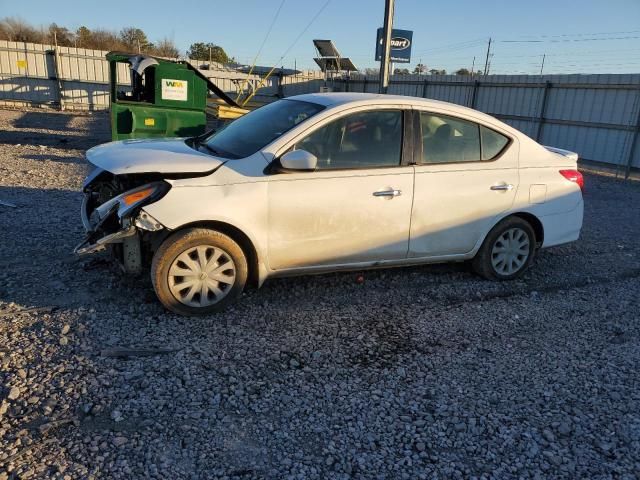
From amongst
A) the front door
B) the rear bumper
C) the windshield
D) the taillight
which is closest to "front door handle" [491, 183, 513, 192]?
the rear bumper

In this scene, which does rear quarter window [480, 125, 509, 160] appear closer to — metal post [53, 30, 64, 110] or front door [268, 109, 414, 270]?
front door [268, 109, 414, 270]

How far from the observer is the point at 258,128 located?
477cm

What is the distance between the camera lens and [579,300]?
16.9ft

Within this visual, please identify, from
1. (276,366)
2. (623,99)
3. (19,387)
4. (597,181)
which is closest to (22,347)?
(19,387)

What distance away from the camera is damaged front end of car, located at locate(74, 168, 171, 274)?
398 cm

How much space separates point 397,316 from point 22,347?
2824 mm

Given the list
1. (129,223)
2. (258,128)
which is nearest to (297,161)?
(258,128)

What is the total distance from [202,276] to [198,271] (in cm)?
5

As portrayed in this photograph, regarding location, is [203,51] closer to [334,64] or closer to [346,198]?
[334,64]

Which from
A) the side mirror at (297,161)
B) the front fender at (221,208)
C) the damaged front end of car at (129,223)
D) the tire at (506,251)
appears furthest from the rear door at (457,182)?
the damaged front end of car at (129,223)

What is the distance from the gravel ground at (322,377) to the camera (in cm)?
279

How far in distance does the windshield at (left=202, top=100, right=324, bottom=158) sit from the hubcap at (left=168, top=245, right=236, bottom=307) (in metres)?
0.86

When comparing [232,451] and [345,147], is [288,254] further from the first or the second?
[232,451]

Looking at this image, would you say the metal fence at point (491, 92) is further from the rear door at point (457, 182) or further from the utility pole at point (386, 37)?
the rear door at point (457, 182)
